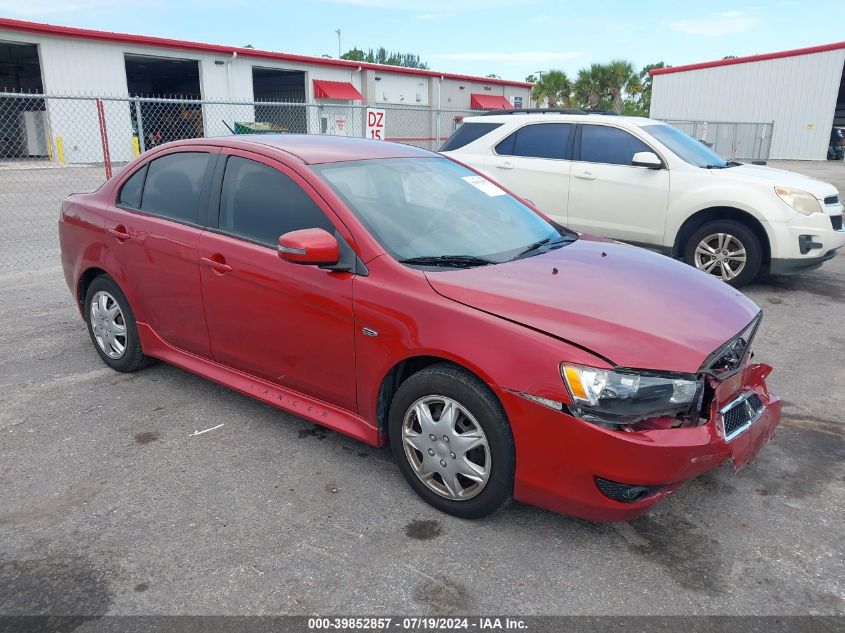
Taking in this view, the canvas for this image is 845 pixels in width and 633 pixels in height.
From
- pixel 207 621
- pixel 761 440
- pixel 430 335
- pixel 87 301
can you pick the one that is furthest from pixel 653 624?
pixel 87 301

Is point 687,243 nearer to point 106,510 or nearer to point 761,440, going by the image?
point 761,440

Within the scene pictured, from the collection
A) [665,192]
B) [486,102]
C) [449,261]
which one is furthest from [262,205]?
[486,102]

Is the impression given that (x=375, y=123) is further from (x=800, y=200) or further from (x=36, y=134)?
(x=36, y=134)

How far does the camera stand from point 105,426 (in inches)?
155

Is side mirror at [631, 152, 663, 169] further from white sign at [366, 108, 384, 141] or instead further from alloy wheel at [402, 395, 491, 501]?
white sign at [366, 108, 384, 141]

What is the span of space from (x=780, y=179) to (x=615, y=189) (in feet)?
5.33

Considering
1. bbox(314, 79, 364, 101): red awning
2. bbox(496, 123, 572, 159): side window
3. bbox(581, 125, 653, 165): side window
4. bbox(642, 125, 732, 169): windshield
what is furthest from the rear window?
bbox(314, 79, 364, 101): red awning

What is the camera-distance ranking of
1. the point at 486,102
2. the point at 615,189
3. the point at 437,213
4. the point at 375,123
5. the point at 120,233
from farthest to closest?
1. the point at 486,102
2. the point at 375,123
3. the point at 615,189
4. the point at 120,233
5. the point at 437,213

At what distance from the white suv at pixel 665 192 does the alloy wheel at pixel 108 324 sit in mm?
5003

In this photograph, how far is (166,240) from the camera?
402 cm

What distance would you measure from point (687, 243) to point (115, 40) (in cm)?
Answer: 2494

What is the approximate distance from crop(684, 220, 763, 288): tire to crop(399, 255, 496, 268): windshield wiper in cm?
434

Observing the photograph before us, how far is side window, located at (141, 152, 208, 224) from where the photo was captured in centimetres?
400

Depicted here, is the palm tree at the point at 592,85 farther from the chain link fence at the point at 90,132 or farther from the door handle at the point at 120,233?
the door handle at the point at 120,233
